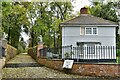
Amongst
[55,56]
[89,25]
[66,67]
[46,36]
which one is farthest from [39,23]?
[66,67]

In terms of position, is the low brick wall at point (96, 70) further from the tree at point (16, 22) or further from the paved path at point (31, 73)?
the tree at point (16, 22)

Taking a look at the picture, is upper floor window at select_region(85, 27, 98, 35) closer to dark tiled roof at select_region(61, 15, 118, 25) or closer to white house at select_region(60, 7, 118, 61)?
white house at select_region(60, 7, 118, 61)

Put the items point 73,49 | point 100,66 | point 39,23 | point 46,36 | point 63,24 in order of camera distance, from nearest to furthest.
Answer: point 100,66
point 73,49
point 63,24
point 39,23
point 46,36

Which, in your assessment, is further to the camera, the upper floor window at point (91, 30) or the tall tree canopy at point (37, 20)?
the upper floor window at point (91, 30)

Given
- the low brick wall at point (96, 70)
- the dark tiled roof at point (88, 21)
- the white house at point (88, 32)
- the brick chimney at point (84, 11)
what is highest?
the brick chimney at point (84, 11)

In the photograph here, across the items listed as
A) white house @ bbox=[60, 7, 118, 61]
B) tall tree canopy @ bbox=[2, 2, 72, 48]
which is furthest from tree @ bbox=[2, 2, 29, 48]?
white house @ bbox=[60, 7, 118, 61]

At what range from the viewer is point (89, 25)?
10070mm

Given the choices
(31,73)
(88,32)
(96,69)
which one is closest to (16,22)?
(88,32)

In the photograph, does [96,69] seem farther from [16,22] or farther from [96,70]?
[16,22]

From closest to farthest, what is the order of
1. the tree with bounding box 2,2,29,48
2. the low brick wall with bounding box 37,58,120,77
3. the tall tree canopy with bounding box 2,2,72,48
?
1. the low brick wall with bounding box 37,58,120,77
2. the tree with bounding box 2,2,29,48
3. the tall tree canopy with bounding box 2,2,72,48

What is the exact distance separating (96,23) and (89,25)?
0.85ft

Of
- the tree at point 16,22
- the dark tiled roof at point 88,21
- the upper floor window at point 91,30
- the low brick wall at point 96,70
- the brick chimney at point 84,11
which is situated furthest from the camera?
the brick chimney at point 84,11

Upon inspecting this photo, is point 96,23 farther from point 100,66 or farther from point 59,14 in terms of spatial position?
point 100,66

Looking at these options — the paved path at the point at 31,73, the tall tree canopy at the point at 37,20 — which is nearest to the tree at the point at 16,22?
the tall tree canopy at the point at 37,20
